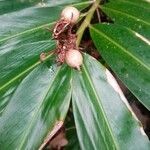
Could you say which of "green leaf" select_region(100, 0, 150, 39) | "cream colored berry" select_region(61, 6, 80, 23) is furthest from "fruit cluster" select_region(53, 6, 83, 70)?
"green leaf" select_region(100, 0, 150, 39)

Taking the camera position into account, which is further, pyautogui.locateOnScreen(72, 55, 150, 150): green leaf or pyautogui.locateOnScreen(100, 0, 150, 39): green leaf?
pyautogui.locateOnScreen(100, 0, 150, 39): green leaf

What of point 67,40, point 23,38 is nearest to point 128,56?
point 67,40

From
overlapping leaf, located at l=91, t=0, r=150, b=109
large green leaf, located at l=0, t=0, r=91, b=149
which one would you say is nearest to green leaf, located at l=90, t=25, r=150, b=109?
overlapping leaf, located at l=91, t=0, r=150, b=109

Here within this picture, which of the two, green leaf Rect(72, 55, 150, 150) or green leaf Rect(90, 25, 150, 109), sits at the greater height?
green leaf Rect(90, 25, 150, 109)

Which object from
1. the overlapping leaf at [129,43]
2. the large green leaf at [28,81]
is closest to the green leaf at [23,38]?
the large green leaf at [28,81]

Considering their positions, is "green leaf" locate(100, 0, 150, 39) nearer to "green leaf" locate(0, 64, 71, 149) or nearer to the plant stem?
the plant stem

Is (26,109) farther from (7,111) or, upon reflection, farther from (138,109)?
(138,109)

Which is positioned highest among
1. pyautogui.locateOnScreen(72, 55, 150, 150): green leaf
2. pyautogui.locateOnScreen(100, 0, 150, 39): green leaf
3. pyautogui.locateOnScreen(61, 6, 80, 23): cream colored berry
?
pyautogui.locateOnScreen(61, 6, 80, 23): cream colored berry
